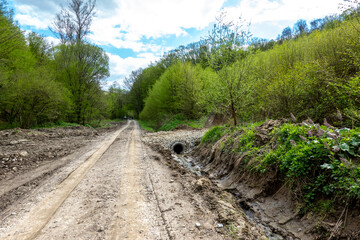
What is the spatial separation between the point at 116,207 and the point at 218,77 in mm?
7871

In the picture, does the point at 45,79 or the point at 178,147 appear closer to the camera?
the point at 178,147

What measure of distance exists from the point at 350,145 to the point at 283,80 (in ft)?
17.5

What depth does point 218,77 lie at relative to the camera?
382 inches

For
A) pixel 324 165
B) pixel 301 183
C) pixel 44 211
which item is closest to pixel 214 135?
pixel 301 183

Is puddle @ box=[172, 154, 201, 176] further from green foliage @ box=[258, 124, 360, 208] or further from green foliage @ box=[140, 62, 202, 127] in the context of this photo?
green foliage @ box=[140, 62, 202, 127]

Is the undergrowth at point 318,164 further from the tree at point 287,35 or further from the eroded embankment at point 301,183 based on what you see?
the tree at point 287,35

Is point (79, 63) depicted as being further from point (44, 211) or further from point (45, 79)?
point (44, 211)

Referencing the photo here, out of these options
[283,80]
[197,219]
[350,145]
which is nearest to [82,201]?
[197,219]

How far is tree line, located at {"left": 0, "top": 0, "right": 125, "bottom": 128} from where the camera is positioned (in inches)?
614

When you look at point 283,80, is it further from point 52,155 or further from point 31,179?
point 52,155

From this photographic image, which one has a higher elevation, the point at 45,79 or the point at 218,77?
the point at 45,79

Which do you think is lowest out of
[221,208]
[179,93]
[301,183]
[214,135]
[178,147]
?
[178,147]

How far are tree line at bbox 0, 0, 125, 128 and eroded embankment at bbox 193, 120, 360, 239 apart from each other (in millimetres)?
14847

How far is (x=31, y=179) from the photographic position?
539 cm
